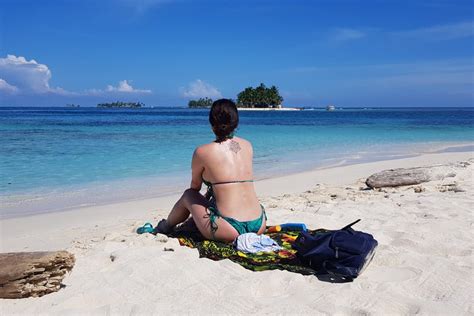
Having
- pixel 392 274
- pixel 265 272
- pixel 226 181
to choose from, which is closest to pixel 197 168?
pixel 226 181

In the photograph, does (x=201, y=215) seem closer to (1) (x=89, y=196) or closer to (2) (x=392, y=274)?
(2) (x=392, y=274)

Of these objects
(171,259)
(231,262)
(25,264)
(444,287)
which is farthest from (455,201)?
(25,264)

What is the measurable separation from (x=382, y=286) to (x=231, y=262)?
1.24 metres

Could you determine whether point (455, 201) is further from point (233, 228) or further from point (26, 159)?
point (26, 159)

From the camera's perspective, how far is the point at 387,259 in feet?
12.4

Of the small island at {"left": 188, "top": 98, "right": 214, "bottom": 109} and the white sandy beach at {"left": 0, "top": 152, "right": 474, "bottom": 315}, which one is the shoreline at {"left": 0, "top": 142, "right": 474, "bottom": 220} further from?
the small island at {"left": 188, "top": 98, "right": 214, "bottom": 109}

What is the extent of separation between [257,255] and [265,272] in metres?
0.40

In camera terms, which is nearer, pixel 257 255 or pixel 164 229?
pixel 257 255

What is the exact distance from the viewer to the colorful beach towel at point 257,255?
3570 mm

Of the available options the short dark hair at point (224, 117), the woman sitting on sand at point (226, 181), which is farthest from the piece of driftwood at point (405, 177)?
the short dark hair at point (224, 117)

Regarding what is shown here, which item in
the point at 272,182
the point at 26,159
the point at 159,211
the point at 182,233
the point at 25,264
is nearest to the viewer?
the point at 25,264

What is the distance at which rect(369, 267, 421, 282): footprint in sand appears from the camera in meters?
3.33

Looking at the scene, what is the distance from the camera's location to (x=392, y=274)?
11.3 feet

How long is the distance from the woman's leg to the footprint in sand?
51.9 inches
